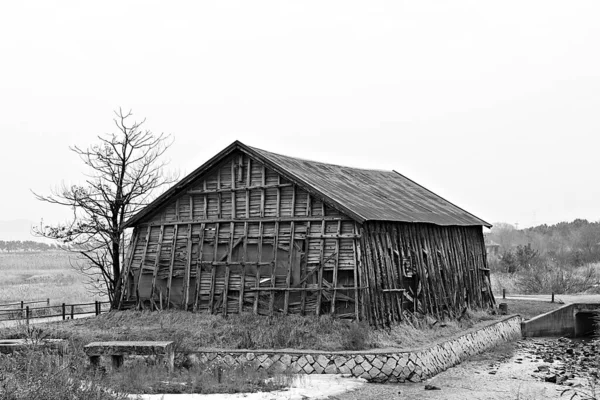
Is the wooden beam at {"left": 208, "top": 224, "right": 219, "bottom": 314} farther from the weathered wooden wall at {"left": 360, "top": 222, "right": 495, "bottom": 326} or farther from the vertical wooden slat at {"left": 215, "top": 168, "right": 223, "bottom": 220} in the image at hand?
the weathered wooden wall at {"left": 360, "top": 222, "right": 495, "bottom": 326}

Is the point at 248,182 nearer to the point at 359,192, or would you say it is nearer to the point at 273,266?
the point at 273,266

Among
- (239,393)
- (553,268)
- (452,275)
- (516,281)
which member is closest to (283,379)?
A: (239,393)

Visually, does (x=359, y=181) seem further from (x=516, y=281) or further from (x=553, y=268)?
(x=553, y=268)

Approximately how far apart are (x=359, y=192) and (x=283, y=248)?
204 inches

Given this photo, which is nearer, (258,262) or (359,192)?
(258,262)

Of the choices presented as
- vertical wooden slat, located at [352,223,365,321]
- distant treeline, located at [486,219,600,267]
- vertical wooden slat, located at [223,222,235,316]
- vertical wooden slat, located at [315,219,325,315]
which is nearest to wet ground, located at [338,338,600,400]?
vertical wooden slat, located at [352,223,365,321]

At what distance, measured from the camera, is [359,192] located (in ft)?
92.8

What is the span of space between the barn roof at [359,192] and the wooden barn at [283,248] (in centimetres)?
8

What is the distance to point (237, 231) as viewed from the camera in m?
25.6

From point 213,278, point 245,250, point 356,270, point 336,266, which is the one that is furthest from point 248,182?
point 356,270

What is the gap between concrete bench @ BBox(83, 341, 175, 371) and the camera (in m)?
Result: 19.0

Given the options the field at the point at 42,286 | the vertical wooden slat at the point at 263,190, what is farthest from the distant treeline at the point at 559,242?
the vertical wooden slat at the point at 263,190

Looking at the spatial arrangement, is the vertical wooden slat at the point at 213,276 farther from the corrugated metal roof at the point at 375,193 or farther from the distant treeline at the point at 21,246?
the distant treeline at the point at 21,246

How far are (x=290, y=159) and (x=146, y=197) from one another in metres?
9.07
